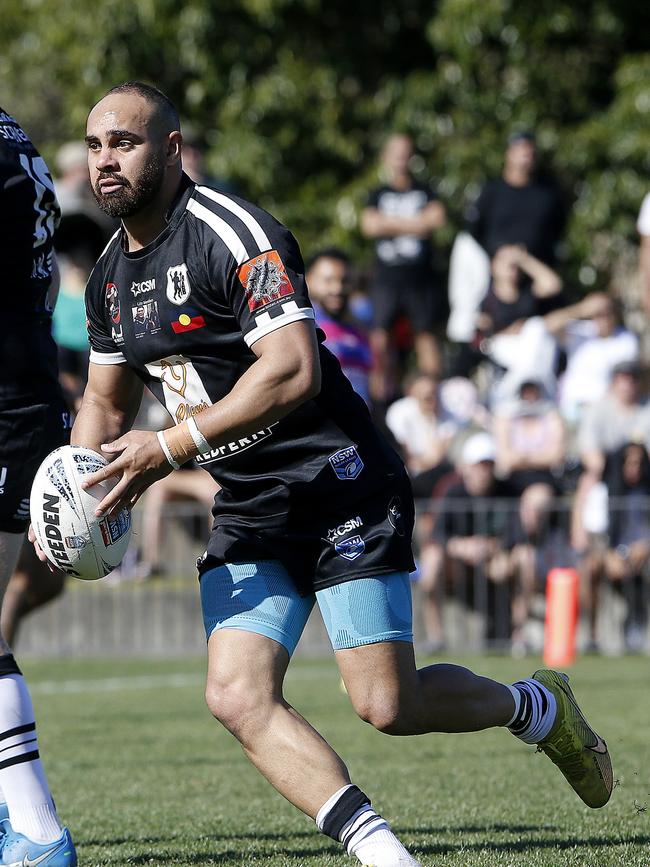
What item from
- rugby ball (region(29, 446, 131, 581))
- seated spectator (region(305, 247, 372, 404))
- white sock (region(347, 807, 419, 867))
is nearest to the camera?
white sock (region(347, 807, 419, 867))

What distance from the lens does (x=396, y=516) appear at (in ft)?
15.9

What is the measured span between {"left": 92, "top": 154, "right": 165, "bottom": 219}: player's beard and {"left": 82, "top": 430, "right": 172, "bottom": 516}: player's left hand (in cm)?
72

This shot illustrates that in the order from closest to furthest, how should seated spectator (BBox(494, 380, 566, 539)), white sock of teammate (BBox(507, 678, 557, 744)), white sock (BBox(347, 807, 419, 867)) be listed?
white sock (BBox(347, 807, 419, 867)) → white sock of teammate (BBox(507, 678, 557, 744)) → seated spectator (BBox(494, 380, 566, 539))

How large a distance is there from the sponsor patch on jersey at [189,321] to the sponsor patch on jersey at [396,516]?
0.82 meters

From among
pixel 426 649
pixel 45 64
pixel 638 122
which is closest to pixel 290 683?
pixel 426 649

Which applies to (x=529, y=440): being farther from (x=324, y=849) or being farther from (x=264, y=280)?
(x=264, y=280)

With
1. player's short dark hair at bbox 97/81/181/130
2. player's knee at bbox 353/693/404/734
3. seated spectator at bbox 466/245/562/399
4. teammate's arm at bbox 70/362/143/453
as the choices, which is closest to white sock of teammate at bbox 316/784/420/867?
player's knee at bbox 353/693/404/734

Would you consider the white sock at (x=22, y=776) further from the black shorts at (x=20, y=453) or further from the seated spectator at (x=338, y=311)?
the seated spectator at (x=338, y=311)

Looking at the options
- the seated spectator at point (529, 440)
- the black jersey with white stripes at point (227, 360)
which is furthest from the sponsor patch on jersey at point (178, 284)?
the seated spectator at point (529, 440)

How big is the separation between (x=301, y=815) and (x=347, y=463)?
2.04 m

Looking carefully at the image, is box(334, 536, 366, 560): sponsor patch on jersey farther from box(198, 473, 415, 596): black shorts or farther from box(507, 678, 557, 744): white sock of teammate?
box(507, 678, 557, 744): white sock of teammate

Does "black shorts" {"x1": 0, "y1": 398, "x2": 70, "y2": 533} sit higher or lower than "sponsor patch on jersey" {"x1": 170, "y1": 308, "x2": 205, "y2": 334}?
lower

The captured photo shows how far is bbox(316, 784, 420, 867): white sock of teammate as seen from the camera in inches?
171

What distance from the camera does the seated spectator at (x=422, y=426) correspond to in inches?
566
